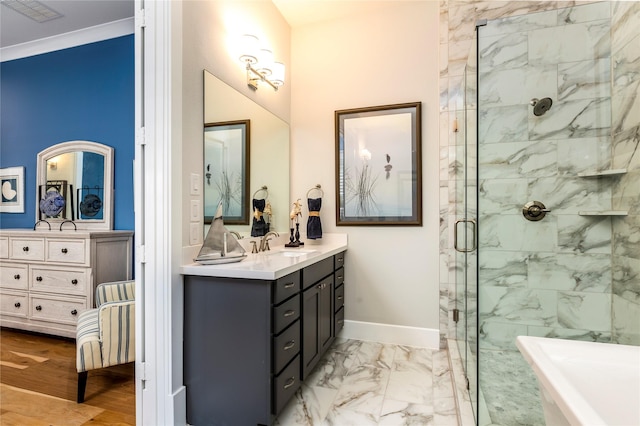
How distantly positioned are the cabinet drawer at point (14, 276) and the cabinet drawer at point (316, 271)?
108 inches

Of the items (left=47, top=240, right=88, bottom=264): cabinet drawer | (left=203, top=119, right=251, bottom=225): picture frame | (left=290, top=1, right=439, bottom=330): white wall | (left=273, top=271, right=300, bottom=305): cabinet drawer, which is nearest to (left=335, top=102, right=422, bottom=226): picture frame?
(left=290, top=1, right=439, bottom=330): white wall

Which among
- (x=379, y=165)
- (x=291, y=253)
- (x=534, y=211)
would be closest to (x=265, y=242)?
(x=291, y=253)

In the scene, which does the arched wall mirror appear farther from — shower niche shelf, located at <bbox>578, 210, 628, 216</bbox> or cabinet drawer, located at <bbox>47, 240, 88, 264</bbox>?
shower niche shelf, located at <bbox>578, 210, 628, 216</bbox>

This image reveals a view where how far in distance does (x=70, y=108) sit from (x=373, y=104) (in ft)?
10.1

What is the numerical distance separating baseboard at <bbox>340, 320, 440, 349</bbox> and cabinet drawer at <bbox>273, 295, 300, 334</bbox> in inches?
48.6

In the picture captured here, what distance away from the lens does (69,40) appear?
323 cm

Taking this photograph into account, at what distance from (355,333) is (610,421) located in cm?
211

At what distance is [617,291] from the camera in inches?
72.4

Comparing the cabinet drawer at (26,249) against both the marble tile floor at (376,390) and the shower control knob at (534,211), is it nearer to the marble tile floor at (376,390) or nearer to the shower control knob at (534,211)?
the marble tile floor at (376,390)

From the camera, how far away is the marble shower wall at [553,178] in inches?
73.9

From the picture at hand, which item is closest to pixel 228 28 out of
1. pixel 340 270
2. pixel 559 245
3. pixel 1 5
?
pixel 340 270

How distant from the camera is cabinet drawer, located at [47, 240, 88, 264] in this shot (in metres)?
2.64

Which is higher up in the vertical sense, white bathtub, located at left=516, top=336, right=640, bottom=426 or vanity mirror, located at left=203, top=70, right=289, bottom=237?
vanity mirror, located at left=203, top=70, right=289, bottom=237

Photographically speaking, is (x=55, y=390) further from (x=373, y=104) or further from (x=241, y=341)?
(x=373, y=104)
